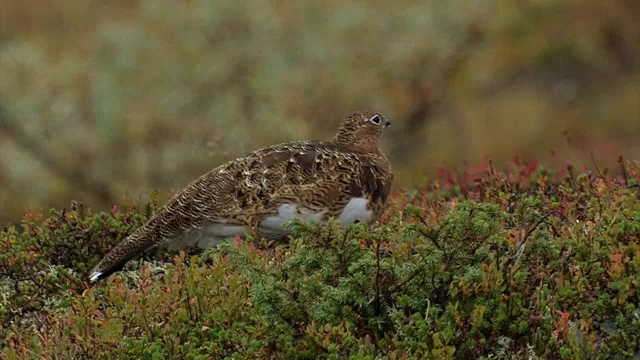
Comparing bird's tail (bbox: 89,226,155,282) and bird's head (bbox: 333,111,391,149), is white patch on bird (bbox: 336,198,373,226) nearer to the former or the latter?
bird's head (bbox: 333,111,391,149)

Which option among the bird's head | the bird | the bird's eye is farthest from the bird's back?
the bird's eye

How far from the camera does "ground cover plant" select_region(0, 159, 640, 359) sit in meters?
4.95

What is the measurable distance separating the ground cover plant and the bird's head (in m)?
2.38

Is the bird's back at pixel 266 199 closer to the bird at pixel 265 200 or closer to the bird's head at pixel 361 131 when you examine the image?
the bird at pixel 265 200

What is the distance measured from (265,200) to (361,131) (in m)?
1.23

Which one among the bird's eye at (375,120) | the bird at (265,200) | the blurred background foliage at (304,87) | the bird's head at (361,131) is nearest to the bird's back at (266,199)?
the bird at (265,200)

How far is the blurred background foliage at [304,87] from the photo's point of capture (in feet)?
47.5

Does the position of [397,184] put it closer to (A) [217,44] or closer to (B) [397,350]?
(A) [217,44]

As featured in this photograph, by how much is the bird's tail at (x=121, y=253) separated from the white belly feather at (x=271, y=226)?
16 cm

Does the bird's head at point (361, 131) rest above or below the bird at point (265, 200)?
above

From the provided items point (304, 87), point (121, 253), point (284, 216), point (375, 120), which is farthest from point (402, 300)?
point (304, 87)

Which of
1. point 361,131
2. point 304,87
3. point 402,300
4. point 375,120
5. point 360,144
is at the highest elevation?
point 304,87

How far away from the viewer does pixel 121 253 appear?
731 centimetres

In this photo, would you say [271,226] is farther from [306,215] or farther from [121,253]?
[121,253]
